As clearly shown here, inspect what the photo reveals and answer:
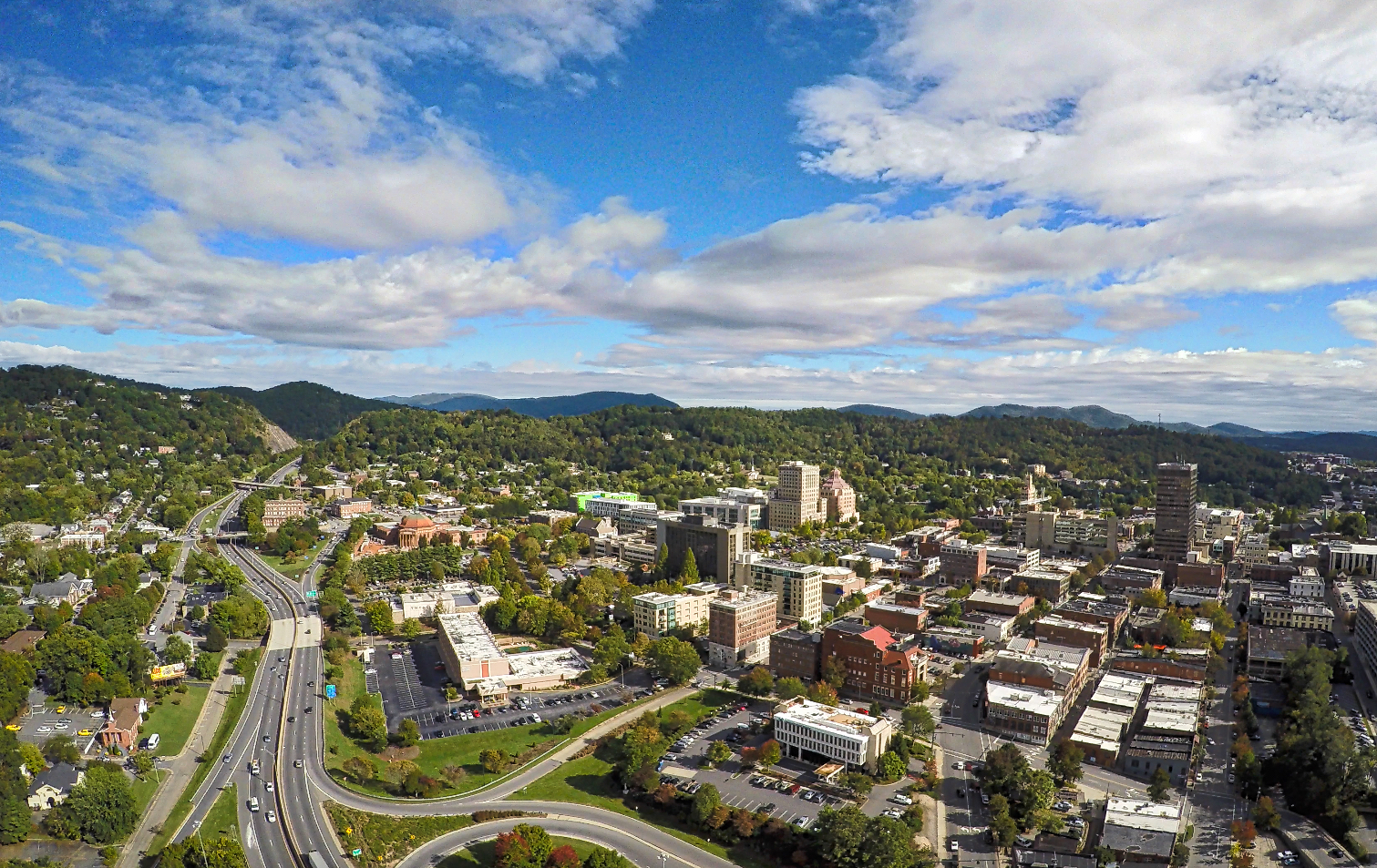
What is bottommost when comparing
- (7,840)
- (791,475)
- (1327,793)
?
(7,840)

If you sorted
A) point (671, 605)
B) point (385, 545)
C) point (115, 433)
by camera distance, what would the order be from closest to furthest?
Answer: point (671, 605)
point (385, 545)
point (115, 433)

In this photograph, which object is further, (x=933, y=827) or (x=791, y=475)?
(x=791, y=475)

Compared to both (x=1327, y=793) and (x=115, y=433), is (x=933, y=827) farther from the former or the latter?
(x=115, y=433)

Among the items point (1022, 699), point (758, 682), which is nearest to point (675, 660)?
point (758, 682)

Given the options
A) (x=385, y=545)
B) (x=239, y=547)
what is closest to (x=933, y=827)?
(x=385, y=545)

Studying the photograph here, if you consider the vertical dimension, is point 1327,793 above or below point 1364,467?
below

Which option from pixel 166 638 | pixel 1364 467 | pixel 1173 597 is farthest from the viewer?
pixel 1364 467

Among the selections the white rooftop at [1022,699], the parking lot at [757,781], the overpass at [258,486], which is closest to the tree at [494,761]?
the parking lot at [757,781]
